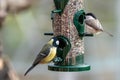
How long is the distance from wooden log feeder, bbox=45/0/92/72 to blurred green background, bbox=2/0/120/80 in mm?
5135

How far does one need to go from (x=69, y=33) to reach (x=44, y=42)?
5646mm

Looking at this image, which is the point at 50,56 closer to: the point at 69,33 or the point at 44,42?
the point at 69,33

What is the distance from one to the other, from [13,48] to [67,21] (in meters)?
6.59

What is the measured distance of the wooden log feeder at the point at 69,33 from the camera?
753 cm

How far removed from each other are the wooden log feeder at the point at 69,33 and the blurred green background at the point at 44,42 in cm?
513

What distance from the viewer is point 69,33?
762cm

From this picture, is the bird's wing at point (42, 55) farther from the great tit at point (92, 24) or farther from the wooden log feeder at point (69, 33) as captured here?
the great tit at point (92, 24)

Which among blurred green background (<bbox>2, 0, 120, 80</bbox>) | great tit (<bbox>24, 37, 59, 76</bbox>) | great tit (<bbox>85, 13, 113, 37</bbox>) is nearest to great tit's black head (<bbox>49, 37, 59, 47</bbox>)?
great tit (<bbox>24, 37, 59, 76</bbox>)

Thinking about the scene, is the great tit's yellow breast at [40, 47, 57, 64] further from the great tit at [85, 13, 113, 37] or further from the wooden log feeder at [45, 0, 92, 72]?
the great tit at [85, 13, 113, 37]

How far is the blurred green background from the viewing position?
13.2 metres

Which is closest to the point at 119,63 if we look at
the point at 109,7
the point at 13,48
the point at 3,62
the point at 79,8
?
the point at 109,7

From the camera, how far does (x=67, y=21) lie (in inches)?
299

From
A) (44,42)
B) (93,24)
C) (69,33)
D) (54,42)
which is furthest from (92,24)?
(44,42)

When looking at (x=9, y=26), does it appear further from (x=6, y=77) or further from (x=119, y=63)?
(x=6, y=77)
